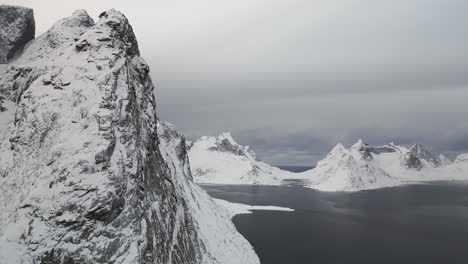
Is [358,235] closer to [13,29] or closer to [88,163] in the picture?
[88,163]

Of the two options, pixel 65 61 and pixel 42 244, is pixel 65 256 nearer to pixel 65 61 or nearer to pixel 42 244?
pixel 42 244

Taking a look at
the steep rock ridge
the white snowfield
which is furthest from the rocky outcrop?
the white snowfield

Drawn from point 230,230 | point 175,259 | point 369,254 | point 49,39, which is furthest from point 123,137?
point 369,254

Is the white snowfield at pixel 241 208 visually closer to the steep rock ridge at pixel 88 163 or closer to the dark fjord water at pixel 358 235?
the dark fjord water at pixel 358 235

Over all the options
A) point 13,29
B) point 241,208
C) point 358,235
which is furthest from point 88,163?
point 241,208

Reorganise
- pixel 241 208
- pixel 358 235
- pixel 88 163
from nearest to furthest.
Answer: pixel 88 163, pixel 358 235, pixel 241 208

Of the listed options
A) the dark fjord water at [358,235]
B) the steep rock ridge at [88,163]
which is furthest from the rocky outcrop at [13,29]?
the dark fjord water at [358,235]

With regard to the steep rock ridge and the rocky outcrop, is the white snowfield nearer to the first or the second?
the steep rock ridge
